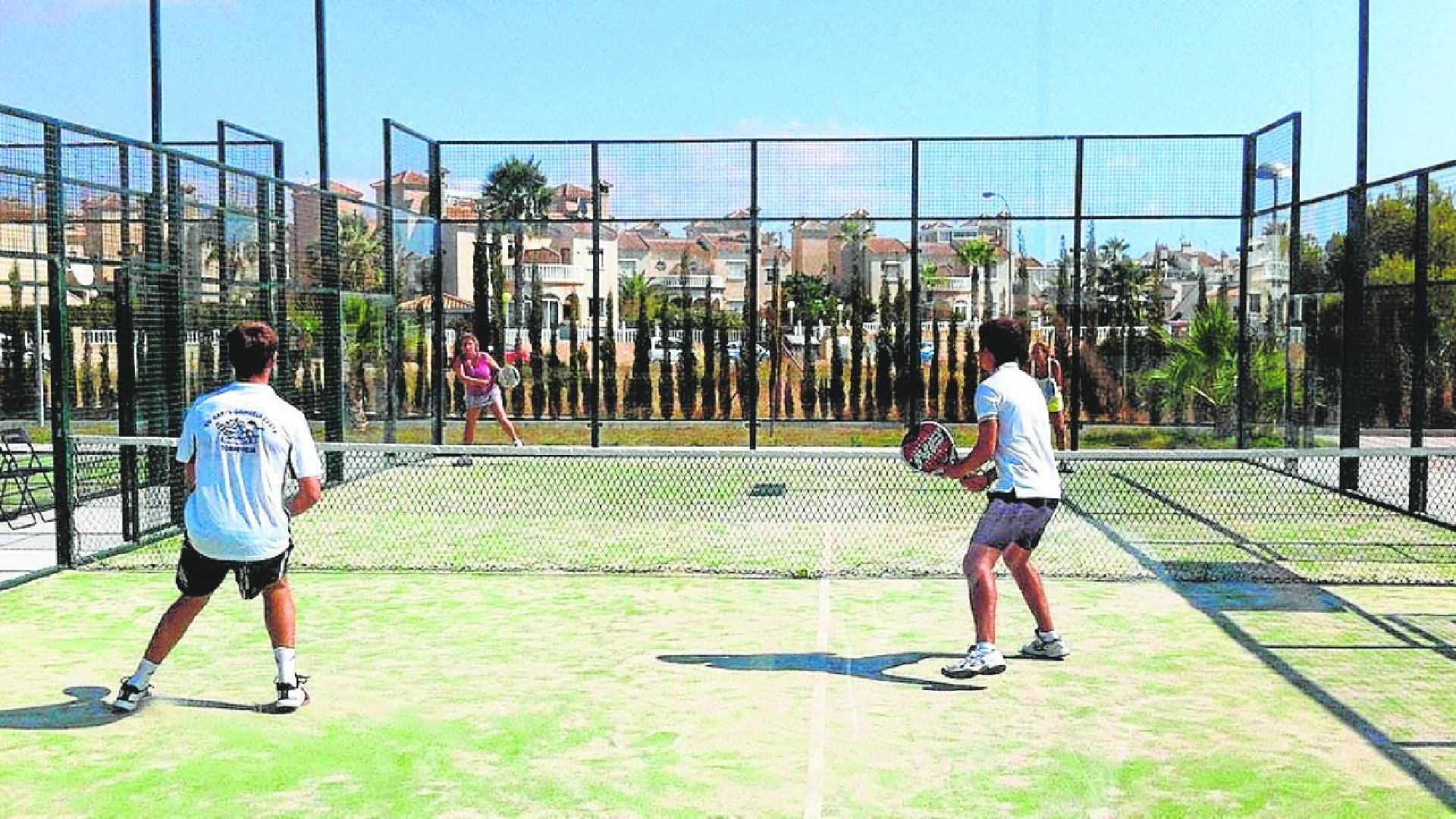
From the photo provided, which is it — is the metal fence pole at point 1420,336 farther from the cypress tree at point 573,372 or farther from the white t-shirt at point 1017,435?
the cypress tree at point 573,372

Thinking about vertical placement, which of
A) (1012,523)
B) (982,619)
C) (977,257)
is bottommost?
(982,619)

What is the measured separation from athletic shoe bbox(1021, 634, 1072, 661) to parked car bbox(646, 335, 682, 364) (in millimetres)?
11529

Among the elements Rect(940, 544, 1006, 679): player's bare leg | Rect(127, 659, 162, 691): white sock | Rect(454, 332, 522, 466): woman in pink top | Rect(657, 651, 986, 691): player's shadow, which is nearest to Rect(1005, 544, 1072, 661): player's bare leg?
Rect(940, 544, 1006, 679): player's bare leg

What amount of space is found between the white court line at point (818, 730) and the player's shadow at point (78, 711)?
85.0 inches

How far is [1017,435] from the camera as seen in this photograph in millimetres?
7059

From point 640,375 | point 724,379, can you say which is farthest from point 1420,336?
point 640,375

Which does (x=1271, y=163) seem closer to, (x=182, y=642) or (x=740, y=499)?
(x=740, y=499)

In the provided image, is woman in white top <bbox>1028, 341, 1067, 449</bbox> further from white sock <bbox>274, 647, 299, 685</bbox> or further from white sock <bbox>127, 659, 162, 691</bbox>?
white sock <bbox>127, 659, 162, 691</bbox>

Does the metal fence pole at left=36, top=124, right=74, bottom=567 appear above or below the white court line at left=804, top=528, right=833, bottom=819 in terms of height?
above

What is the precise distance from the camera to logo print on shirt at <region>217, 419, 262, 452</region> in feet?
20.5

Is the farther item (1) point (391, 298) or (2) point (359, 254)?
(1) point (391, 298)

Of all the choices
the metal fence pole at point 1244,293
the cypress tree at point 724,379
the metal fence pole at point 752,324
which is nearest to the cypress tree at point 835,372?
the metal fence pole at point 752,324

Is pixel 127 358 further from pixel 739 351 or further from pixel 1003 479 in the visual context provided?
→ pixel 739 351

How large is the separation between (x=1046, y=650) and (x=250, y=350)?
3656mm
